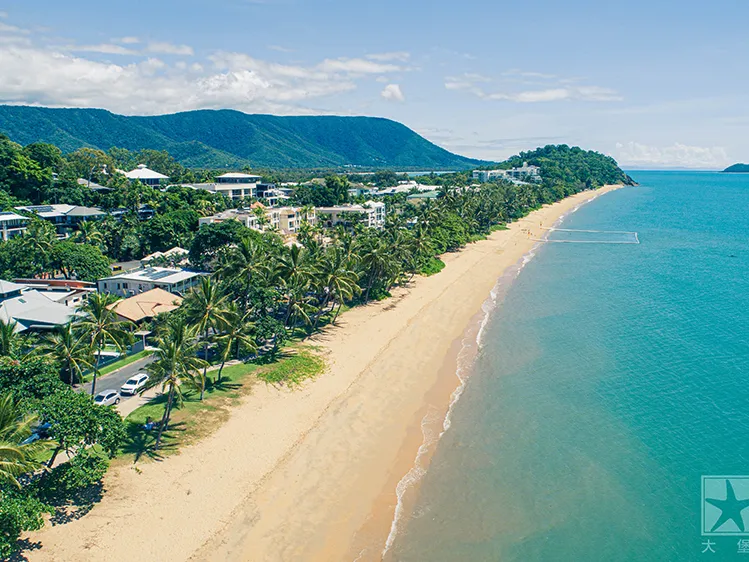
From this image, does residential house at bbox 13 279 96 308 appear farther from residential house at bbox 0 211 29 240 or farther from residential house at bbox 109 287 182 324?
residential house at bbox 0 211 29 240

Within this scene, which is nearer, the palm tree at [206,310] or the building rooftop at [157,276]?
the palm tree at [206,310]

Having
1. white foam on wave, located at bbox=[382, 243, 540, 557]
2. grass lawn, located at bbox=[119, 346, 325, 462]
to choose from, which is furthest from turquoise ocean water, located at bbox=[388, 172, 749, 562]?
grass lawn, located at bbox=[119, 346, 325, 462]

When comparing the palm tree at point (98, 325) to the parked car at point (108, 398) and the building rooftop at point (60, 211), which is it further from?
the building rooftop at point (60, 211)

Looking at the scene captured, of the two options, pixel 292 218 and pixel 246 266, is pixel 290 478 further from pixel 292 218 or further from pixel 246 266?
pixel 292 218

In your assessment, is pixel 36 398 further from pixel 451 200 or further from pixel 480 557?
pixel 451 200

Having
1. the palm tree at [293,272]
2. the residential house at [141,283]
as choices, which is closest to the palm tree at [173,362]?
the palm tree at [293,272]

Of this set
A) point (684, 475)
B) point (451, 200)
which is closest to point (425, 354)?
point (684, 475)

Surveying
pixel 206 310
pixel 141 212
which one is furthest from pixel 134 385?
pixel 141 212

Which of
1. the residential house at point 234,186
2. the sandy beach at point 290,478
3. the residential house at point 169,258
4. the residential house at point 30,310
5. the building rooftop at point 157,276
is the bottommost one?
the sandy beach at point 290,478
